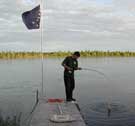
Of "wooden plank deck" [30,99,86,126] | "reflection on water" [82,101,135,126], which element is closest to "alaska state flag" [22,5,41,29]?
"wooden plank deck" [30,99,86,126]

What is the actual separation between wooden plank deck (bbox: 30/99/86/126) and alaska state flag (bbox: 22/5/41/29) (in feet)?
13.3

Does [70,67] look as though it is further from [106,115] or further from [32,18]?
[32,18]

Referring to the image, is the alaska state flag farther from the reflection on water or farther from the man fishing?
the reflection on water

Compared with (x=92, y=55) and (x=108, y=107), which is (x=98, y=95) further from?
(x=92, y=55)

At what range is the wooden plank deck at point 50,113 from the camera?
1264 cm

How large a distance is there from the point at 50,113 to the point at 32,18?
651 cm

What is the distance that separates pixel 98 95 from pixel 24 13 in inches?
350

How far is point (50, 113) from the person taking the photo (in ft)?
47.5

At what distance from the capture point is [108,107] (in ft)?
67.6

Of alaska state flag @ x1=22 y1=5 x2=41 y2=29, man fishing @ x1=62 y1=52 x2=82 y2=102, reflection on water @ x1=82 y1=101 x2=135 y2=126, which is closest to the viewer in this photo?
man fishing @ x1=62 y1=52 x2=82 y2=102

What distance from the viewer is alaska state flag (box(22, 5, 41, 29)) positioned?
762 inches

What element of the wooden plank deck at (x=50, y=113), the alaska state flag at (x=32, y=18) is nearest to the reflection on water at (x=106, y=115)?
the wooden plank deck at (x=50, y=113)

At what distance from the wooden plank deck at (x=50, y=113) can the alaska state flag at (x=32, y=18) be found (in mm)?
4062

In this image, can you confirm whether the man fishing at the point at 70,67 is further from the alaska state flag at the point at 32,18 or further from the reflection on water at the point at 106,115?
the alaska state flag at the point at 32,18
